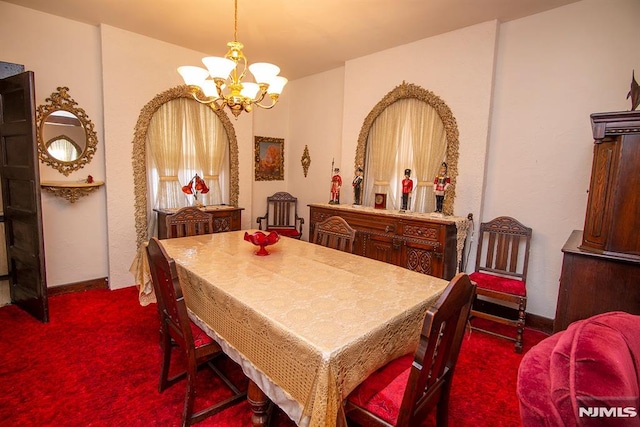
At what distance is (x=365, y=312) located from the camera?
1473 millimetres

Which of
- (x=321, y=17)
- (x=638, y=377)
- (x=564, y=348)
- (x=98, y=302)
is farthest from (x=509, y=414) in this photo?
(x=98, y=302)

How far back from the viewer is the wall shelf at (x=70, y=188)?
3.35 metres

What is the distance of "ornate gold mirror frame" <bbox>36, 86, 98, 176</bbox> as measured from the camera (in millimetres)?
3340

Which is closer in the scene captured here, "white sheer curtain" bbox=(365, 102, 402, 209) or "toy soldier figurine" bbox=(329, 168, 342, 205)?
"white sheer curtain" bbox=(365, 102, 402, 209)

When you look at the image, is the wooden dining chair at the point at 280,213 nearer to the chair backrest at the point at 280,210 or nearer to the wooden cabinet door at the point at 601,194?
the chair backrest at the point at 280,210

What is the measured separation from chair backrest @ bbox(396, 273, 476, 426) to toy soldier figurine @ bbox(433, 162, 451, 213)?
2210 millimetres

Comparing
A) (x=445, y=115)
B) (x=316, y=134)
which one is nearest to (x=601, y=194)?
(x=445, y=115)

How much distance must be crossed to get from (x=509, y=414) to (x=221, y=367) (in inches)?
76.5

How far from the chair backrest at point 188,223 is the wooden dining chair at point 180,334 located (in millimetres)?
1173

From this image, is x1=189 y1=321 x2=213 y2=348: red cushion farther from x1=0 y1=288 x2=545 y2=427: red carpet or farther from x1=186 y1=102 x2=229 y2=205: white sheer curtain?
x1=186 y1=102 x2=229 y2=205: white sheer curtain

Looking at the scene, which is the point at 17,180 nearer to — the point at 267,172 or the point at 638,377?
the point at 267,172

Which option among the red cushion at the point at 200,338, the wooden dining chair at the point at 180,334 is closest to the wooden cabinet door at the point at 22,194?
the wooden dining chair at the point at 180,334

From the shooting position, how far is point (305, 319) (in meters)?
1.39

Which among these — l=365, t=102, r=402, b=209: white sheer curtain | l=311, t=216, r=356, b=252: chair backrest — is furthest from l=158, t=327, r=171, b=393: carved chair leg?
l=365, t=102, r=402, b=209: white sheer curtain
